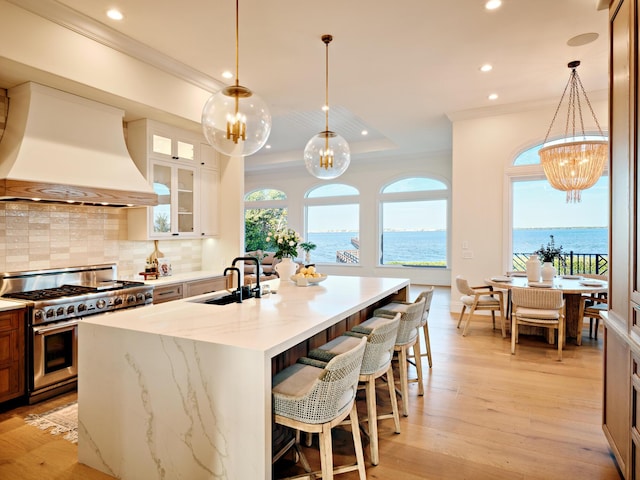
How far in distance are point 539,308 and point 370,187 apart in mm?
6543

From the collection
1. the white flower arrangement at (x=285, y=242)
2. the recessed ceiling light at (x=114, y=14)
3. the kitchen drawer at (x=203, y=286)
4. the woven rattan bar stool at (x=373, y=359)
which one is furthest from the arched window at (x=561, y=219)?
the recessed ceiling light at (x=114, y=14)

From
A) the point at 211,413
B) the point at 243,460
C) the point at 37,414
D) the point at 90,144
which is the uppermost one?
the point at 90,144

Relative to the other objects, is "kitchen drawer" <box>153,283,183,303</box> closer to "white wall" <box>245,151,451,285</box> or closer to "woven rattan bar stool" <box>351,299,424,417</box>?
"woven rattan bar stool" <box>351,299,424,417</box>

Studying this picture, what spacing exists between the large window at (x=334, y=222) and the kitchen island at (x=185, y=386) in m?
8.39

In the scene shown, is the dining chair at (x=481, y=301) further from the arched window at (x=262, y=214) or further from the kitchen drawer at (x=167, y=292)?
the arched window at (x=262, y=214)

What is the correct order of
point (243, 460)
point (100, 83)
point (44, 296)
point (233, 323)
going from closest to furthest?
point (243, 460), point (233, 323), point (44, 296), point (100, 83)

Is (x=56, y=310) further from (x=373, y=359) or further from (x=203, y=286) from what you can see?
(x=373, y=359)

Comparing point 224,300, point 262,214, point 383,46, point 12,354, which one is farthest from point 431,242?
point 12,354

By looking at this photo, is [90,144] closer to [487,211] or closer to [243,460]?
[243,460]

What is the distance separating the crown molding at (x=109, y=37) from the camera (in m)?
3.02

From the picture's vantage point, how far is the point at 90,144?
143 inches

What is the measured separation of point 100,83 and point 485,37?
3765 mm

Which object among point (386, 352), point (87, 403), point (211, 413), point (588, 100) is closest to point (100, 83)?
point (87, 403)

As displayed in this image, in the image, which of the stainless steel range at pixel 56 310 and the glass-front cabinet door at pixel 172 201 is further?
the glass-front cabinet door at pixel 172 201
